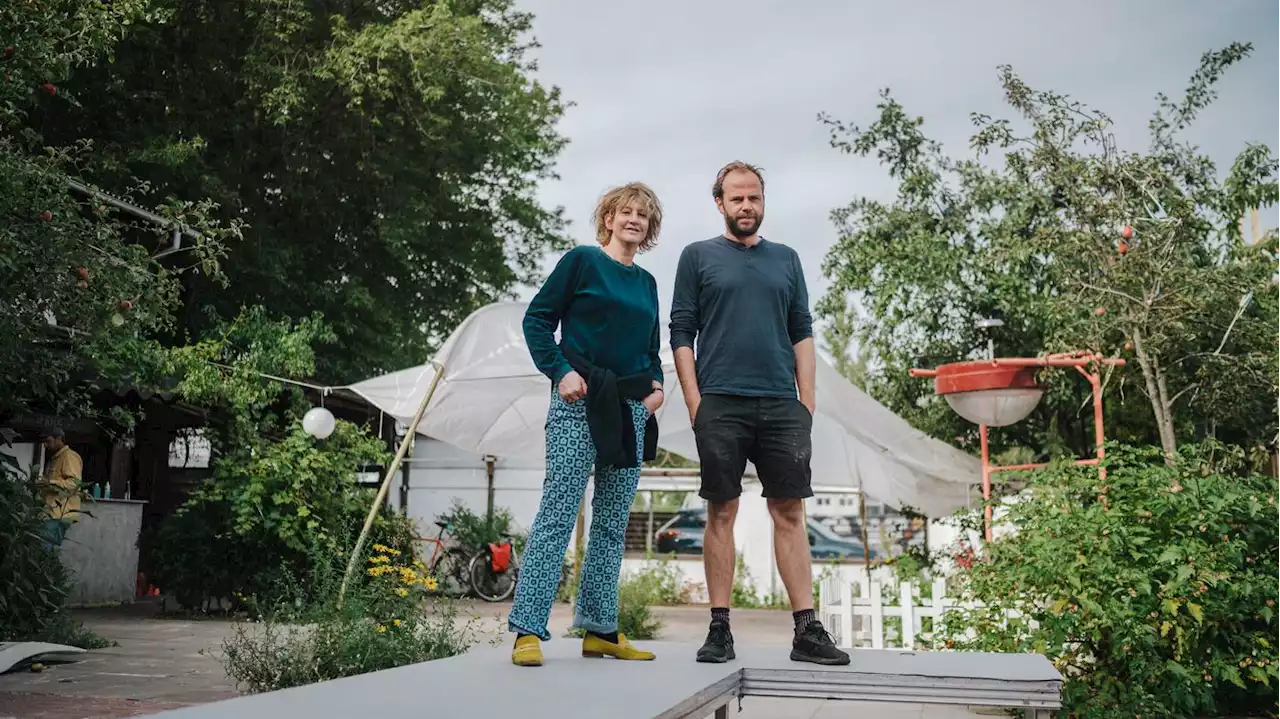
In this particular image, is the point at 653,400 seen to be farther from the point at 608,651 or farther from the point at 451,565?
the point at 451,565

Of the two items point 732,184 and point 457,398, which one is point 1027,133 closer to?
point 457,398

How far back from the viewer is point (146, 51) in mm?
14992

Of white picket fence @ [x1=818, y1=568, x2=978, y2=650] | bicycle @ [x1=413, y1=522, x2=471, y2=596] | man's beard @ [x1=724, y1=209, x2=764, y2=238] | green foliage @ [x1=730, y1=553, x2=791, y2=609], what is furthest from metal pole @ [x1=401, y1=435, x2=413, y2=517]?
man's beard @ [x1=724, y1=209, x2=764, y2=238]

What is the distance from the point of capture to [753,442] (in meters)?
3.45

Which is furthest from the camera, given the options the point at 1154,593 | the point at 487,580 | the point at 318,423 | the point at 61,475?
the point at 487,580

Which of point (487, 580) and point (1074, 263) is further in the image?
point (487, 580)

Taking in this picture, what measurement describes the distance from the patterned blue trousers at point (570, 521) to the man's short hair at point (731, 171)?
2.32 feet

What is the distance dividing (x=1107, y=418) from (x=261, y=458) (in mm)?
7204

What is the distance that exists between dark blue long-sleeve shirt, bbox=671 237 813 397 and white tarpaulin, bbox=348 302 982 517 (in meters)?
4.58

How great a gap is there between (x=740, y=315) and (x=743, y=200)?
343 mm

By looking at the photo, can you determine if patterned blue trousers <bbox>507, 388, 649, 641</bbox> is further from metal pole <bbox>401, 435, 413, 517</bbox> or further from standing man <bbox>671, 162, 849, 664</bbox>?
metal pole <bbox>401, 435, 413, 517</bbox>

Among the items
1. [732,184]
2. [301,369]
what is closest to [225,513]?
[301,369]

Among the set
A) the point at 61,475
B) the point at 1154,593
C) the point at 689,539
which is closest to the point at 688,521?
the point at 689,539

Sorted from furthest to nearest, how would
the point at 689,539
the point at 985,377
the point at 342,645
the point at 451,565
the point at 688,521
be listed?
1. the point at 688,521
2. the point at 689,539
3. the point at 451,565
4. the point at 985,377
5. the point at 342,645
